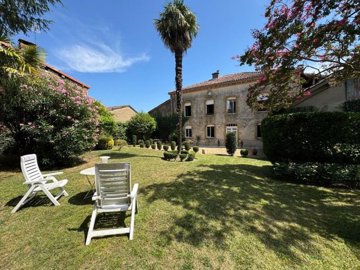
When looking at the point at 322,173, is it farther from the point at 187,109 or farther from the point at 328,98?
the point at 187,109

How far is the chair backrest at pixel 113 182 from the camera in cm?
342

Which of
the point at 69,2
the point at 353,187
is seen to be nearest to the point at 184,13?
the point at 69,2

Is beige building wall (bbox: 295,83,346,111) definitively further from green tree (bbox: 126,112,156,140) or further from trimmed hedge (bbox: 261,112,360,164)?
green tree (bbox: 126,112,156,140)

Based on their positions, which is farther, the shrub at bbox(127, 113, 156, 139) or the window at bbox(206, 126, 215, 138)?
the window at bbox(206, 126, 215, 138)

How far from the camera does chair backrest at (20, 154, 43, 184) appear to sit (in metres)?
4.31

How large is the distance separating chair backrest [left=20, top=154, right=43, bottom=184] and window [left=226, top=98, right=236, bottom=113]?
20538mm

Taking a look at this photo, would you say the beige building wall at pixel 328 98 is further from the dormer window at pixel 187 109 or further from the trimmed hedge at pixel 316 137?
the dormer window at pixel 187 109

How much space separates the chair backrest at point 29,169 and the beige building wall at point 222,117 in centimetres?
1988

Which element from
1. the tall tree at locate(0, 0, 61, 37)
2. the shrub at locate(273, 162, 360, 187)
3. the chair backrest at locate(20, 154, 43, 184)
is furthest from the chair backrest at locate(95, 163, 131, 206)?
the tall tree at locate(0, 0, 61, 37)

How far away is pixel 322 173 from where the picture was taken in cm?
618

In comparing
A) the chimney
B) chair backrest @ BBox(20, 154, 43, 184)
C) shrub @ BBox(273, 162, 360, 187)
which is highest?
the chimney

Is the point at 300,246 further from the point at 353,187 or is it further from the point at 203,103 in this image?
the point at 203,103

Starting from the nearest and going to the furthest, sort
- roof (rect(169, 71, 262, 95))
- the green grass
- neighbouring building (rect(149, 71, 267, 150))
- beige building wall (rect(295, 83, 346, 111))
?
the green grass
beige building wall (rect(295, 83, 346, 111))
roof (rect(169, 71, 262, 95))
neighbouring building (rect(149, 71, 267, 150))

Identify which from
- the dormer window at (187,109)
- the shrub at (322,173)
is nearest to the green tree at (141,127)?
the dormer window at (187,109)
